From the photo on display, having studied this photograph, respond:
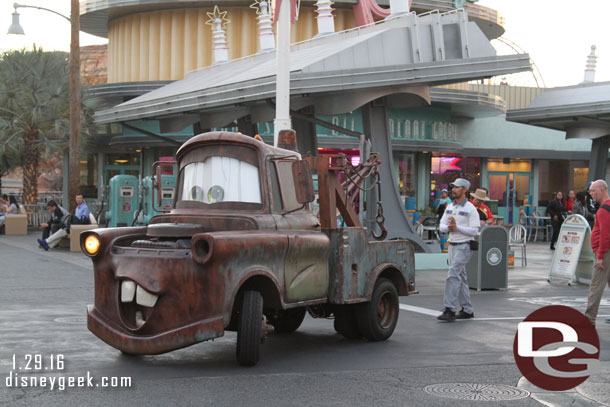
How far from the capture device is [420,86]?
19.9 m

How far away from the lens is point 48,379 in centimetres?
744

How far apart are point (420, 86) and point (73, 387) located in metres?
14.1

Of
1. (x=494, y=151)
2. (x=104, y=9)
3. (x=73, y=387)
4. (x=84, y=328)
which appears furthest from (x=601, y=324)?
(x=104, y=9)

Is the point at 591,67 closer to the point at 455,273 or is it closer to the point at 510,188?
the point at 510,188

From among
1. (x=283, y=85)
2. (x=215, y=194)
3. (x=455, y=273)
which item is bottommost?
(x=455, y=273)

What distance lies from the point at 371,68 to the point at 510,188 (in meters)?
22.0

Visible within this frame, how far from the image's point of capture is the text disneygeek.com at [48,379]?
723 cm

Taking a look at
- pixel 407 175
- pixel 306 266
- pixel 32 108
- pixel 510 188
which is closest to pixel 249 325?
pixel 306 266

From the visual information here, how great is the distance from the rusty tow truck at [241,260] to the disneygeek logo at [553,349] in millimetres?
2396

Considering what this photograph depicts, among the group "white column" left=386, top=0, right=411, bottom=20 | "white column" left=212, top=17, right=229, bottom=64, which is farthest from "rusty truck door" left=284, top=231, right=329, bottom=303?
"white column" left=212, top=17, right=229, bottom=64

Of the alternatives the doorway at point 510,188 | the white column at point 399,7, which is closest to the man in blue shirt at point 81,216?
the white column at point 399,7

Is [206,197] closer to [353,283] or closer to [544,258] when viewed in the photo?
[353,283]

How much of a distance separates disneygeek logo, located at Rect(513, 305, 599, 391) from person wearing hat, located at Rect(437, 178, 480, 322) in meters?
3.95

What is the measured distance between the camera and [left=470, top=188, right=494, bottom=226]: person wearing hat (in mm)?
15797
